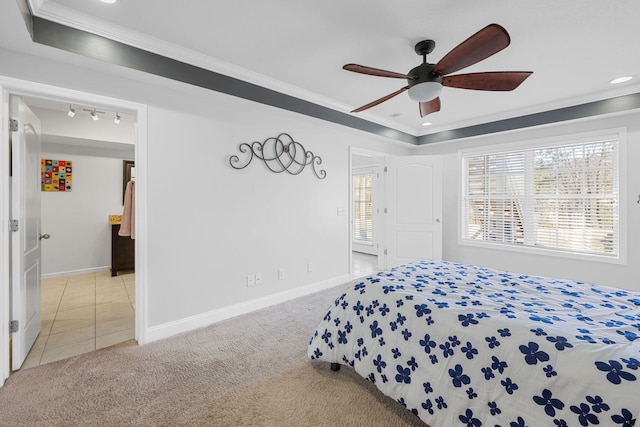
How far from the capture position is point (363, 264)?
18.5 feet

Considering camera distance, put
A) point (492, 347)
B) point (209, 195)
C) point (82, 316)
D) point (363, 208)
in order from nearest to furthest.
→ point (492, 347), point (209, 195), point (82, 316), point (363, 208)

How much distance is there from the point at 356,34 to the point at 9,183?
266 cm

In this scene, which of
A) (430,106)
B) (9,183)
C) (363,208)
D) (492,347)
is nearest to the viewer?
(492,347)

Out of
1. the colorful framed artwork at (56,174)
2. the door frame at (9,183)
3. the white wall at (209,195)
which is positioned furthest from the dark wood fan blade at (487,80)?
the colorful framed artwork at (56,174)

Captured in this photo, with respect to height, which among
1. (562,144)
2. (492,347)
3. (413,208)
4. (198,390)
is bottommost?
(198,390)

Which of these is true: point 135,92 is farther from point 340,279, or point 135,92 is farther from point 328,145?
point 340,279

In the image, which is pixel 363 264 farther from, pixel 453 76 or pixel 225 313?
pixel 453 76

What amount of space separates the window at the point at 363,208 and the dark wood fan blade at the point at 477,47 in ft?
15.5

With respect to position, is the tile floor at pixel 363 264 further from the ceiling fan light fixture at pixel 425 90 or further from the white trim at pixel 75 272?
the white trim at pixel 75 272

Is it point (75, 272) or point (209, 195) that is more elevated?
point (209, 195)

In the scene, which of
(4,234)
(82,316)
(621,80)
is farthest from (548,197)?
(82,316)

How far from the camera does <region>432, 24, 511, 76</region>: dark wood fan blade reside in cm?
148

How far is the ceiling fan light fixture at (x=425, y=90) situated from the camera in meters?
2.10

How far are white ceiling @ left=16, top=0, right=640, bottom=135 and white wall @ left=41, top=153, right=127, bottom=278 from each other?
11.7ft
